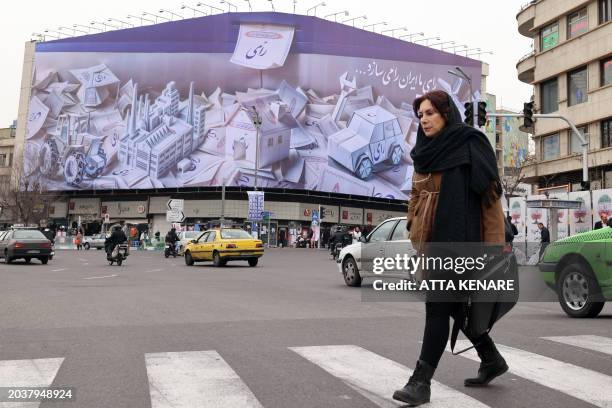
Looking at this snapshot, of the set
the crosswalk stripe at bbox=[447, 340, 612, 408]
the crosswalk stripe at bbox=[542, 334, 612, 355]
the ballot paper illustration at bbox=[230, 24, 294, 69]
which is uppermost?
the ballot paper illustration at bbox=[230, 24, 294, 69]

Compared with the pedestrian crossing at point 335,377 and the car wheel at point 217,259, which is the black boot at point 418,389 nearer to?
the pedestrian crossing at point 335,377

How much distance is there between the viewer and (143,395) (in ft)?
13.4

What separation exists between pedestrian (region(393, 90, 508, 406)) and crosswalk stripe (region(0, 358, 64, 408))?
8.06 feet

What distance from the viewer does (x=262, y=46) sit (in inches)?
2436

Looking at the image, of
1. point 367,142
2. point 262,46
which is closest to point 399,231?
point 367,142

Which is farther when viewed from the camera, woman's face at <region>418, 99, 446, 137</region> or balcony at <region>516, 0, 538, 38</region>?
balcony at <region>516, 0, 538, 38</region>

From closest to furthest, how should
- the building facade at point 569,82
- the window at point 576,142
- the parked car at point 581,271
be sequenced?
the parked car at point 581,271 < the building facade at point 569,82 < the window at point 576,142

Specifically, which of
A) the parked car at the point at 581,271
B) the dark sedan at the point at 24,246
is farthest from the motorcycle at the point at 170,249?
the parked car at the point at 581,271

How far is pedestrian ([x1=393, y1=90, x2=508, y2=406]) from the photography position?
12.5 ft

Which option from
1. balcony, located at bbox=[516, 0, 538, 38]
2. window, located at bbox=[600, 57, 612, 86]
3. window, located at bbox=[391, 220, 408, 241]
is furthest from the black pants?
balcony, located at bbox=[516, 0, 538, 38]

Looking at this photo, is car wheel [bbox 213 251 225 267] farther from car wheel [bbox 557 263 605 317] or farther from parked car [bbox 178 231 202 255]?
car wheel [bbox 557 263 605 317]

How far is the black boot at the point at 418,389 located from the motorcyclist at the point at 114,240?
74.0 ft

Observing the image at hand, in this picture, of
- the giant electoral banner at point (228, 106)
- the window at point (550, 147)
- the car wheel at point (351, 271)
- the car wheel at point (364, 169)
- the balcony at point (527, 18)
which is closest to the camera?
the car wheel at point (351, 271)

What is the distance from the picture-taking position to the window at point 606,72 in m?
32.2
